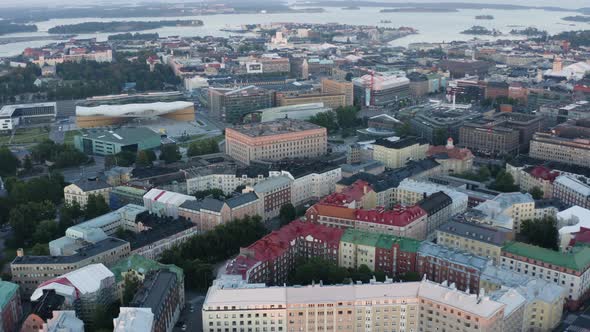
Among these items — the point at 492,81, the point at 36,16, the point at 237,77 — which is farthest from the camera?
the point at 36,16

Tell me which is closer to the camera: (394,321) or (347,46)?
(394,321)

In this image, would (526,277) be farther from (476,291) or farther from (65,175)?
(65,175)

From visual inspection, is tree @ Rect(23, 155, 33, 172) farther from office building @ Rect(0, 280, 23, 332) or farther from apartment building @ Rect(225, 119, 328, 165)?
office building @ Rect(0, 280, 23, 332)

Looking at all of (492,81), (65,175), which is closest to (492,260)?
(65,175)

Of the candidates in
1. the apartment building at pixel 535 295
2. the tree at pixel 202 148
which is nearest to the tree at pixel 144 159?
the tree at pixel 202 148

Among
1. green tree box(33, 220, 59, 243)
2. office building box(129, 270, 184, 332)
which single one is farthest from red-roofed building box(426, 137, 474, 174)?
green tree box(33, 220, 59, 243)
